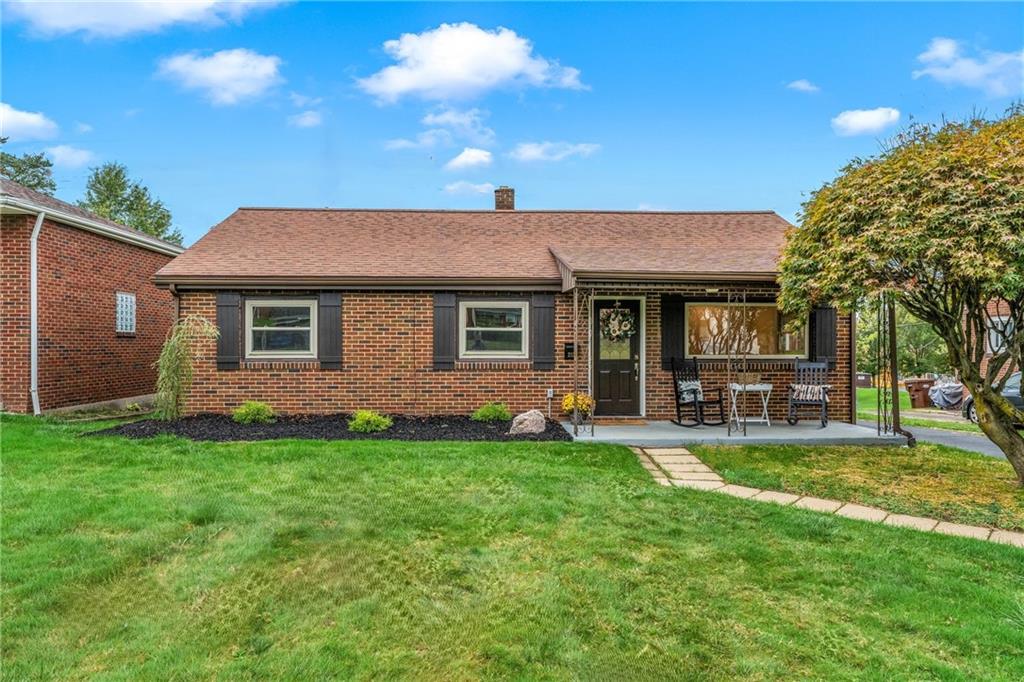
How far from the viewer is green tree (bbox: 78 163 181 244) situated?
34062mm

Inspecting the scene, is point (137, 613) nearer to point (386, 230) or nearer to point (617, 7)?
point (386, 230)

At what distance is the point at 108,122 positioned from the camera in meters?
19.6

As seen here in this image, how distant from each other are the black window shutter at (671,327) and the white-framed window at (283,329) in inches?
237

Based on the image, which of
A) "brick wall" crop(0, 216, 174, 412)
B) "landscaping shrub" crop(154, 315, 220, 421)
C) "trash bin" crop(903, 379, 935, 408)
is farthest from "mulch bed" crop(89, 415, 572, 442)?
"trash bin" crop(903, 379, 935, 408)

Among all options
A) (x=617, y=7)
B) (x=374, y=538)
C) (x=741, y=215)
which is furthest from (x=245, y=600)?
(x=741, y=215)

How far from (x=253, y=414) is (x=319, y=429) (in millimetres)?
1366

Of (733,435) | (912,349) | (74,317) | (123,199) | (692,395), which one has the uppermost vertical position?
(123,199)

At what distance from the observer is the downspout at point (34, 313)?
9.63 m

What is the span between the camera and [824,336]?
378 inches

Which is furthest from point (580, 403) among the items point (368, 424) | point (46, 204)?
point (46, 204)

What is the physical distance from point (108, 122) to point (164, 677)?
23213 millimetres

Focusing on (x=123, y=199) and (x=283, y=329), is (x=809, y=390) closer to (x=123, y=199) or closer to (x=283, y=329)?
(x=283, y=329)

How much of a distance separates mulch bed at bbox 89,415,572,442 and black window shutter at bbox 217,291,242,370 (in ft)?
3.05

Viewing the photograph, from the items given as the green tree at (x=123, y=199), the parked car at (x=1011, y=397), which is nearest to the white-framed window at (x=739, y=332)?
the parked car at (x=1011, y=397)
